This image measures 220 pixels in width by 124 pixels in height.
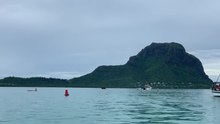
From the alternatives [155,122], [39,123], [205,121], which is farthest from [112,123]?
[205,121]

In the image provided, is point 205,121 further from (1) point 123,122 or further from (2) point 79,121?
(2) point 79,121

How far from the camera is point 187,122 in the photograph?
5309cm

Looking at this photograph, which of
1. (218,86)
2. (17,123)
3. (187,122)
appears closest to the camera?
(17,123)

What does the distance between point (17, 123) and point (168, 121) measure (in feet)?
65.2

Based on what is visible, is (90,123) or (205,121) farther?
(205,121)

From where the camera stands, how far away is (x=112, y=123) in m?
50.7

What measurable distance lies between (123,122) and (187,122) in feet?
29.0

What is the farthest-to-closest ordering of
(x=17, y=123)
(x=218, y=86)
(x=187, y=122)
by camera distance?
(x=218, y=86), (x=187, y=122), (x=17, y=123)

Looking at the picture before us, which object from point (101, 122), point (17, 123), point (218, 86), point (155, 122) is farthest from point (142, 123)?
point (218, 86)

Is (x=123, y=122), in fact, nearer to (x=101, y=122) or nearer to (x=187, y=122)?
(x=101, y=122)

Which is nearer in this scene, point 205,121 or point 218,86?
point 205,121

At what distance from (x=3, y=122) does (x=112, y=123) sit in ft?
46.6

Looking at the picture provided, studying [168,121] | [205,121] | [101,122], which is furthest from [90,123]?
[205,121]

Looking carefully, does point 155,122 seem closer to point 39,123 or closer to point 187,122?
point 187,122
